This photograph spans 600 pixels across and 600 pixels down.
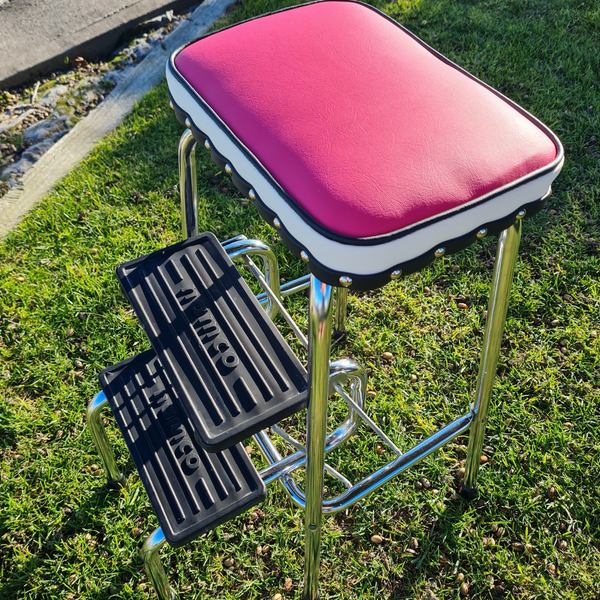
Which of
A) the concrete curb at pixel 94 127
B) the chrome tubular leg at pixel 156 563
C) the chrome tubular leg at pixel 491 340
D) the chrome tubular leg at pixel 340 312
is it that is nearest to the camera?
the chrome tubular leg at pixel 491 340

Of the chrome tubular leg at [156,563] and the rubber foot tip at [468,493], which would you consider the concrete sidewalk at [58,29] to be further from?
the rubber foot tip at [468,493]

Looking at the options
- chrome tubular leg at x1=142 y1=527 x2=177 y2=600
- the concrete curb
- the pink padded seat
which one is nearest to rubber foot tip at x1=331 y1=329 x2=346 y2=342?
chrome tubular leg at x1=142 y1=527 x2=177 y2=600

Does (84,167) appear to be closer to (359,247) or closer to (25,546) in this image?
(25,546)

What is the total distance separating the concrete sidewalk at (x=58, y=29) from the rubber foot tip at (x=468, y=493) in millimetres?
3326

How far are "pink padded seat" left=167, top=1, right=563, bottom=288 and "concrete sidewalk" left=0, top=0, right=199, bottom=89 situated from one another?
2758 millimetres

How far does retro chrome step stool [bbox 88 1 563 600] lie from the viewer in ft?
3.11

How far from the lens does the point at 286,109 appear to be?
41.7 inches

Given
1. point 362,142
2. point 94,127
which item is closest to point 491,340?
point 362,142

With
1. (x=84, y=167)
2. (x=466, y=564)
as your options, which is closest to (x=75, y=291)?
(x=84, y=167)

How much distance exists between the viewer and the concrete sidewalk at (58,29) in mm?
3490

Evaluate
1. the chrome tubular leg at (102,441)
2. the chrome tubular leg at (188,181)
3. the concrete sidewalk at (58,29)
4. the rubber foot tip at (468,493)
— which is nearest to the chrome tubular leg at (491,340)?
the rubber foot tip at (468,493)

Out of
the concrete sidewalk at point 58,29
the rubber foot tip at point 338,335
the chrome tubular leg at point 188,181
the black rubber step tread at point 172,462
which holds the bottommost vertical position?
the rubber foot tip at point 338,335

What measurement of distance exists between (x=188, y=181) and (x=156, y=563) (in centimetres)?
97

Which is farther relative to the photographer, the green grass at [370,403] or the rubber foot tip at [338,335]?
the rubber foot tip at [338,335]
